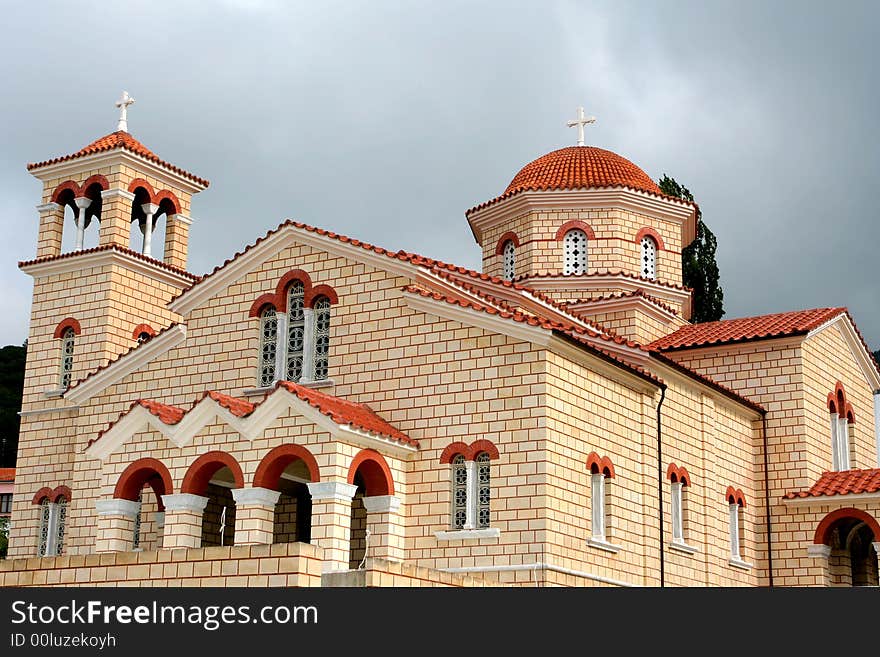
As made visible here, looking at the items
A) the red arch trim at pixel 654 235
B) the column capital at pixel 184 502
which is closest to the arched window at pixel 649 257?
the red arch trim at pixel 654 235

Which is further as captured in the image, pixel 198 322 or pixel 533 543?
pixel 198 322

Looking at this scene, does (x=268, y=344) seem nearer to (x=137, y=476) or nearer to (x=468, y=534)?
(x=137, y=476)

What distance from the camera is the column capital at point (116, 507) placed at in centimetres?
2169

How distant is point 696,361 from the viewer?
29.1 meters

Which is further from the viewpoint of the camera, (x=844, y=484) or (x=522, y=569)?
(x=844, y=484)

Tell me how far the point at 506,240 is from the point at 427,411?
12039mm

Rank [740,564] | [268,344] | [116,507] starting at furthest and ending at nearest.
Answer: [740,564] < [268,344] < [116,507]

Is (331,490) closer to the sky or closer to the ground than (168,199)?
closer to the ground

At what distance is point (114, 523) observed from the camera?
21750 mm

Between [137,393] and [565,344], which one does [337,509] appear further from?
[137,393]

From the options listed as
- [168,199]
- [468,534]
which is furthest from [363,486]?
[168,199]
